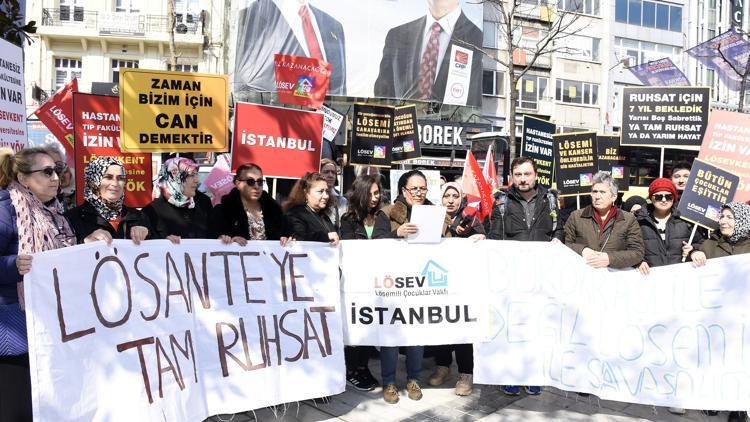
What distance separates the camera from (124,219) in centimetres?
354

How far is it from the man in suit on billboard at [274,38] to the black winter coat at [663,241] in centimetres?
2139

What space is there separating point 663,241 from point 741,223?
575 mm

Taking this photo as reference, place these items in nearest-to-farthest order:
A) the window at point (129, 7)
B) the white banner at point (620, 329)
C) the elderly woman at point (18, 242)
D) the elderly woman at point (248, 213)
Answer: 1. the elderly woman at point (18, 242)
2. the white banner at point (620, 329)
3. the elderly woman at point (248, 213)
4. the window at point (129, 7)

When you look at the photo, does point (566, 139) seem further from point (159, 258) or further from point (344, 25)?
point (344, 25)

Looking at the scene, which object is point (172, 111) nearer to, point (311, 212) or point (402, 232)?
point (311, 212)

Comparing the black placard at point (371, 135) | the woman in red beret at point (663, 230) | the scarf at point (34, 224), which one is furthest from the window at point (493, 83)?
the scarf at point (34, 224)

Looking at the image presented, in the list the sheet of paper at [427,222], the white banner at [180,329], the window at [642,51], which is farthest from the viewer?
the window at [642,51]

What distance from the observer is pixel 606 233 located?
4.23m

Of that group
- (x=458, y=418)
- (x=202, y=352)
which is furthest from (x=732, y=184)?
(x=202, y=352)

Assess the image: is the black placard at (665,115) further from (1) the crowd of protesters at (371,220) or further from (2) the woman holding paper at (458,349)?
(2) the woman holding paper at (458,349)

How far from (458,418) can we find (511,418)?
392 millimetres

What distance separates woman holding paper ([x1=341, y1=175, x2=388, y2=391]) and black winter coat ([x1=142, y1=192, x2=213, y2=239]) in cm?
114

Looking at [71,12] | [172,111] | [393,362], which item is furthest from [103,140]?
[71,12]

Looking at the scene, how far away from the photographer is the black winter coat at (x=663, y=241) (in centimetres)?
442
